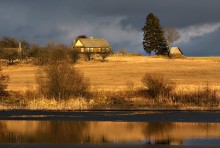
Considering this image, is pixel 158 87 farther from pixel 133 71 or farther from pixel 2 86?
pixel 133 71

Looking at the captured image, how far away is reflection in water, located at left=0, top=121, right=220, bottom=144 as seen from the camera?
26.0 meters

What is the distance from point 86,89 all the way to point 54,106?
253 inches

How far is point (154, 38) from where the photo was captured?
112 metres

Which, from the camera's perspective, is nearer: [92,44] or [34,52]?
[34,52]

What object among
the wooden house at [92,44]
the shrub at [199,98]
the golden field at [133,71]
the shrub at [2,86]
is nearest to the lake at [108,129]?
the shrub at [199,98]

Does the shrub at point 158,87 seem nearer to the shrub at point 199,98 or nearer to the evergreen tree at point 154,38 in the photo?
the shrub at point 199,98

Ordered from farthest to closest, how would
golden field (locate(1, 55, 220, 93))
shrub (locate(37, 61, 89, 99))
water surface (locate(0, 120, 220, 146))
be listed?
1. golden field (locate(1, 55, 220, 93))
2. shrub (locate(37, 61, 89, 99))
3. water surface (locate(0, 120, 220, 146))

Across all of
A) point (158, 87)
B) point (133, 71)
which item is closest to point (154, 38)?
point (133, 71)

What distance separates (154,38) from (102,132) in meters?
84.0

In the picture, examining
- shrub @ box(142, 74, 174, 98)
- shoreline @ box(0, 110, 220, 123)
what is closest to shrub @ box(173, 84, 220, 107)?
shrub @ box(142, 74, 174, 98)

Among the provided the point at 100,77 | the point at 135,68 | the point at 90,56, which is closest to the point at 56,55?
the point at 100,77

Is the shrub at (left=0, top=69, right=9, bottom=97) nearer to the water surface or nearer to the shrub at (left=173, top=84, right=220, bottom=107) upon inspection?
the water surface

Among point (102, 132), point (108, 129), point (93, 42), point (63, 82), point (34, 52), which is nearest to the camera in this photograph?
point (102, 132)

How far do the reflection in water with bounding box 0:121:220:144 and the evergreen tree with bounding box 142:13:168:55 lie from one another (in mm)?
79042
